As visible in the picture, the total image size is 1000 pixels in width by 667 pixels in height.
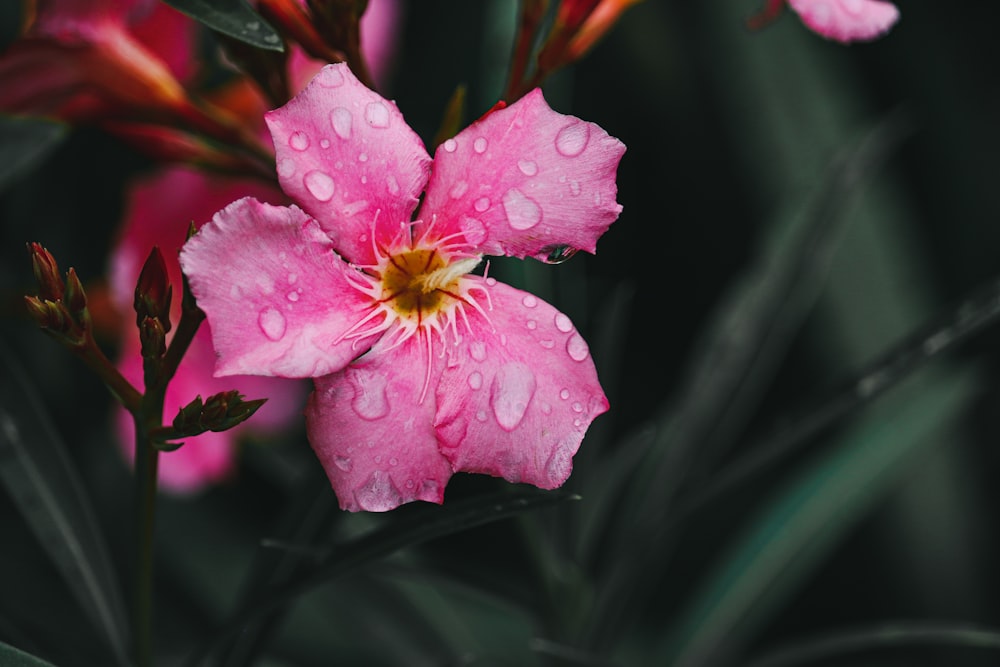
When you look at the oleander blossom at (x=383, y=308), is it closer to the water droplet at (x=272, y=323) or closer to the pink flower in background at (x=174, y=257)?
the water droplet at (x=272, y=323)

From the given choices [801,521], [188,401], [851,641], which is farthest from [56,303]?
[801,521]

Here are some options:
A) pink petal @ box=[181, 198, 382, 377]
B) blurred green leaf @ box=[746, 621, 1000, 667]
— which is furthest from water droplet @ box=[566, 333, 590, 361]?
blurred green leaf @ box=[746, 621, 1000, 667]

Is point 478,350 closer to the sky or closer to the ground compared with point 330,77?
closer to the ground

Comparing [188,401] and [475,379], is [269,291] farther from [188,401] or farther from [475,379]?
[188,401]

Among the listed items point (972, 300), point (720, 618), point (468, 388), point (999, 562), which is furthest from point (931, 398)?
point (468, 388)

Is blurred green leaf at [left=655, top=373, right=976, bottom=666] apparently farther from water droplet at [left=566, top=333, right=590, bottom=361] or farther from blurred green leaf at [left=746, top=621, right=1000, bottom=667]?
water droplet at [left=566, top=333, right=590, bottom=361]

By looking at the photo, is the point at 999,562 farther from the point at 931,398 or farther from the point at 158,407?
A: the point at 158,407

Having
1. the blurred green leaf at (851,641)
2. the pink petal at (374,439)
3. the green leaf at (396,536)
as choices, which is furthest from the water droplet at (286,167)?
the blurred green leaf at (851,641)
